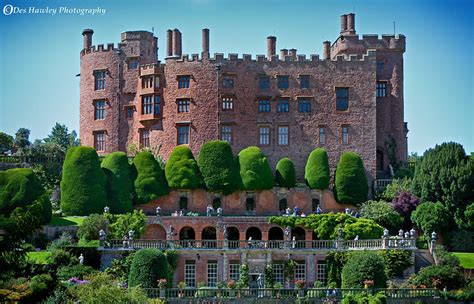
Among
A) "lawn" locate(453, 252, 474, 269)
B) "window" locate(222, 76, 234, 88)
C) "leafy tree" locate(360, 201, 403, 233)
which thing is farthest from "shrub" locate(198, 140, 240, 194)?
"lawn" locate(453, 252, 474, 269)

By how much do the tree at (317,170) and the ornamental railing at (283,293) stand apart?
17.3 m


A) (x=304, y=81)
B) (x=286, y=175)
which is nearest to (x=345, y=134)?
(x=304, y=81)

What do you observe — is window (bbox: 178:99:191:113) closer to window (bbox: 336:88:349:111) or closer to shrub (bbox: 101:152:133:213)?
shrub (bbox: 101:152:133:213)

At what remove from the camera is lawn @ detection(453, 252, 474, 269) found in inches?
2122

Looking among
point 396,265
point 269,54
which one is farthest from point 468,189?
point 269,54

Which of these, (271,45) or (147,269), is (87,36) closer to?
(271,45)

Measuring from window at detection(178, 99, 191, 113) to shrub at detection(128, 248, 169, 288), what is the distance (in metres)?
20.4

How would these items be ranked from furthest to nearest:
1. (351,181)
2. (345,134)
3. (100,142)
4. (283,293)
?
1. (100,142)
2. (345,134)
3. (351,181)
4. (283,293)

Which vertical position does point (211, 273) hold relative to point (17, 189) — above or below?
below

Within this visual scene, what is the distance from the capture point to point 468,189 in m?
58.6

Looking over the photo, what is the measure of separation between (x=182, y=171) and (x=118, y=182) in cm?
445

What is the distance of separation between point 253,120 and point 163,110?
21.5 feet

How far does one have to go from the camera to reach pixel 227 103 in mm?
67750

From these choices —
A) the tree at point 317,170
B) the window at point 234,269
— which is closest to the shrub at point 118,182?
the window at point 234,269
